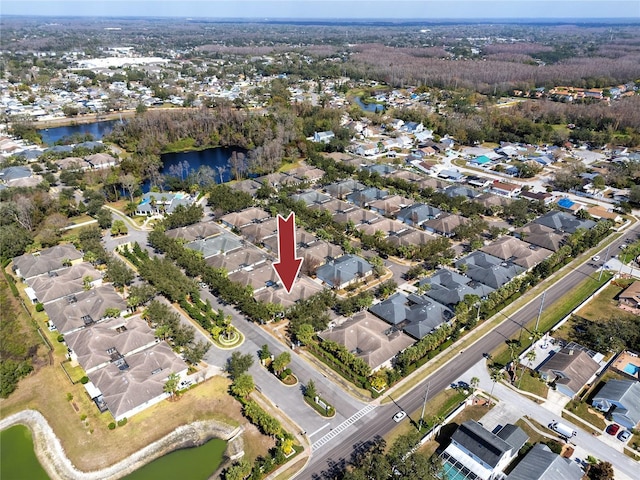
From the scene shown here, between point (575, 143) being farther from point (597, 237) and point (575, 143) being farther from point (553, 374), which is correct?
point (553, 374)

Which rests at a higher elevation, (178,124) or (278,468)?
(178,124)

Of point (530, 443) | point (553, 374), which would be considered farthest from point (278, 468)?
point (553, 374)

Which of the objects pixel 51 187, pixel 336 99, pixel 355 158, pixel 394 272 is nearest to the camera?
pixel 394 272

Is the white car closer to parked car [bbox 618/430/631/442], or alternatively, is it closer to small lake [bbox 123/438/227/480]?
small lake [bbox 123/438/227/480]

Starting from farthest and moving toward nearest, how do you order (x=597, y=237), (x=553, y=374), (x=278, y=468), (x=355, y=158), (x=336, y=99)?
(x=336, y=99), (x=355, y=158), (x=597, y=237), (x=553, y=374), (x=278, y=468)

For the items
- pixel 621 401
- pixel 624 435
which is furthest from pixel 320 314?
pixel 624 435

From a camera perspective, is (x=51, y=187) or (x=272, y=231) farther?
(x=51, y=187)
